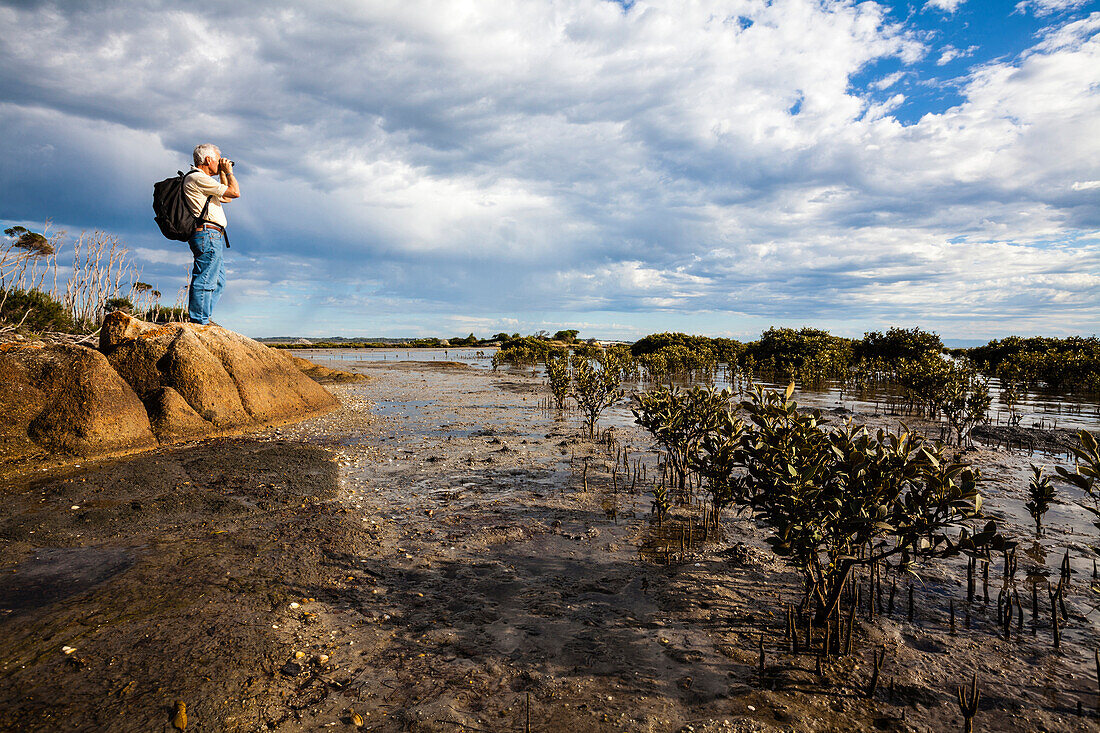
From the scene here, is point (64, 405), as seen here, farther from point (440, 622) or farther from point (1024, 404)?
point (1024, 404)

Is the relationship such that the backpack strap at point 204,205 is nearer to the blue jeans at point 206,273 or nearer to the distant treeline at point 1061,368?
the blue jeans at point 206,273

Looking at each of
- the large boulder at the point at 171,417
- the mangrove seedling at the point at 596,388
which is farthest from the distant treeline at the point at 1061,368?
the large boulder at the point at 171,417

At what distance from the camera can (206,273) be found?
41.7 ft

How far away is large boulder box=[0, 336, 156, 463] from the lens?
977 cm

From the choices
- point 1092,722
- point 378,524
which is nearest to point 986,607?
point 1092,722

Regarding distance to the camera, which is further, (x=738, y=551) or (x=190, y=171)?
(x=190, y=171)

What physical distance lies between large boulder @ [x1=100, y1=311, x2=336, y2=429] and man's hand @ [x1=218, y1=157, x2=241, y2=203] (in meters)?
4.26

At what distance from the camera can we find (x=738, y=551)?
827 cm

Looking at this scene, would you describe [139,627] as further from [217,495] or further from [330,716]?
[217,495]

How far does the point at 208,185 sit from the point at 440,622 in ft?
39.2

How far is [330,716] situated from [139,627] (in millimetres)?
2573

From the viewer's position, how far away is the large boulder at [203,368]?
496 inches

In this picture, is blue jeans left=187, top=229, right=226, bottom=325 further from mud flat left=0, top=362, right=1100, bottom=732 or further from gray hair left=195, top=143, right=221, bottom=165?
mud flat left=0, top=362, right=1100, bottom=732

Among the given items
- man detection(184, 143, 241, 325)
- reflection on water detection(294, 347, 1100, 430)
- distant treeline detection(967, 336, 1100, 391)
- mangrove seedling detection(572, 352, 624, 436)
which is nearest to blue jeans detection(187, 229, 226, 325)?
man detection(184, 143, 241, 325)
